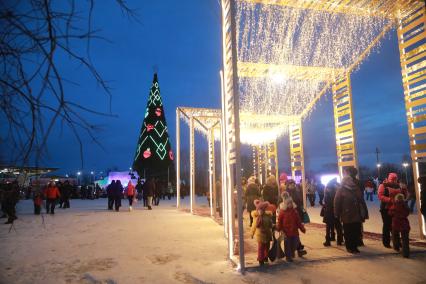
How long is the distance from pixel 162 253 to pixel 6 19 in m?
5.67

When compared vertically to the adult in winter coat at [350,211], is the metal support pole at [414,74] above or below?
above

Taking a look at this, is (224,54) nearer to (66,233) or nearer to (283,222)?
(283,222)

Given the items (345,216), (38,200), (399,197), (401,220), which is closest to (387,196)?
(399,197)

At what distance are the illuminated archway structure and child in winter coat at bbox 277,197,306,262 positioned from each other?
0.92 meters

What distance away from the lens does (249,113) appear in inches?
599

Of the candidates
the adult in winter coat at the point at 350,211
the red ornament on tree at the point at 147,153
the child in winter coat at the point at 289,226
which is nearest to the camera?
the child in winter coat at the point at 289,226

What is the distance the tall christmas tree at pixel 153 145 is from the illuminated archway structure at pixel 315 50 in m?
23.9

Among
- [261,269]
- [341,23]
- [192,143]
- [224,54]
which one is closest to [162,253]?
[261,269]

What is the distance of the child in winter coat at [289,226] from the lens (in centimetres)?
593

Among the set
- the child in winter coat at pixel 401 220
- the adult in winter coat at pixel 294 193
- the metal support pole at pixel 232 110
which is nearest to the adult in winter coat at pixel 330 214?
the adult in winter coat at pixel 294 193

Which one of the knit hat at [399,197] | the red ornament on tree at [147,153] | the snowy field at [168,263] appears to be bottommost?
the snowy field at [168,263]

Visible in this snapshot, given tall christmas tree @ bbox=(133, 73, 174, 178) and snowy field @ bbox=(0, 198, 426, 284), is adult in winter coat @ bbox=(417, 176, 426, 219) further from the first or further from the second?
tall christmas tree @ bbox=(133, 73, 174, 178)

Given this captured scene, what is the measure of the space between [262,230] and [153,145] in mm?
30075

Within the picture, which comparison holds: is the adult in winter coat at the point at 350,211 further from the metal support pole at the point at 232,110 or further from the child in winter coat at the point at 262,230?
the metal support pole at the point at 232,110
